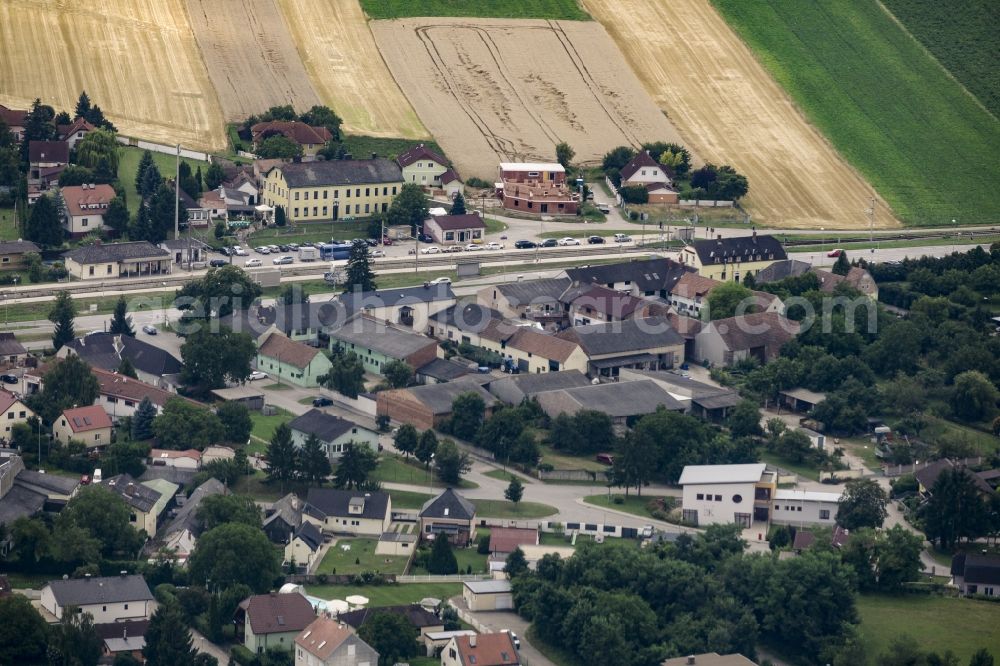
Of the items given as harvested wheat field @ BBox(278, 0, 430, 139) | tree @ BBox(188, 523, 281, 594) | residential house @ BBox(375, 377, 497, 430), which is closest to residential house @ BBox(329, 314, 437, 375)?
residential house @ BBox(375, 377, 497, 430)

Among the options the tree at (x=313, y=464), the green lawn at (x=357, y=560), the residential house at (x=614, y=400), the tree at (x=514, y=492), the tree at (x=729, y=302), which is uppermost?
the tree at (x=729, y=302)

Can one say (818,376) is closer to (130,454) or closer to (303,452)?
(303,452)

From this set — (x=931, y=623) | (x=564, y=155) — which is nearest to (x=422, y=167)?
(x=564, y=155)

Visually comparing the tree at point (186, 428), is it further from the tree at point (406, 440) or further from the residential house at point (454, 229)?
the residential house at point (454, 229)

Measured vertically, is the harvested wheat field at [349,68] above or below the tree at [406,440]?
above

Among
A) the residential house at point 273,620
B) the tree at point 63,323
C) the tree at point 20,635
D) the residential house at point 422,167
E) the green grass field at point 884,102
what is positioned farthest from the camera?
the green grass field at point 884,102

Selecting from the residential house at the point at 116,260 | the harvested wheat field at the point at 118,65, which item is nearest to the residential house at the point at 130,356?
the residential house at the point at 116,260
